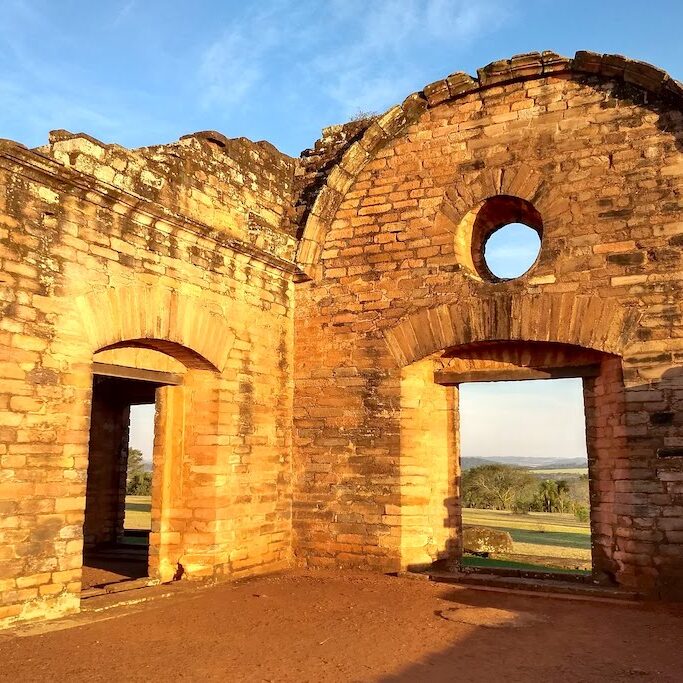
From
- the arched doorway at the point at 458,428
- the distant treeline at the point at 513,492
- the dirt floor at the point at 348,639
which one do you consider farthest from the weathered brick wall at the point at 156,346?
the distant treeline at the point at 513,492

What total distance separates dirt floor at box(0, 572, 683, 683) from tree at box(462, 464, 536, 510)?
30.5 meters

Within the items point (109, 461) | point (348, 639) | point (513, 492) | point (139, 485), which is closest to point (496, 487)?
point (513, 492)

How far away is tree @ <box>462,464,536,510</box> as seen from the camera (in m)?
35.8

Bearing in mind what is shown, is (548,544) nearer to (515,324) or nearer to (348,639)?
(515,324)

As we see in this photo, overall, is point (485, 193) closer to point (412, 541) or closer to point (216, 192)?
point (216, 192)

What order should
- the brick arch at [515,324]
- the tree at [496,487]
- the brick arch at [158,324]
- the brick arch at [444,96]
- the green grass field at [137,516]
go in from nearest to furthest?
the brick arch at [158,324], the brick arch at [515,324], the brick arch at [444,96], the green grass field at [137,516], the tree at [496,487]

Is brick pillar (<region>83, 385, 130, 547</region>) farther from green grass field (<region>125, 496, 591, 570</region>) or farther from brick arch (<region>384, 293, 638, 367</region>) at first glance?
brick arch (<region>384, 293, 638, 367</region>)

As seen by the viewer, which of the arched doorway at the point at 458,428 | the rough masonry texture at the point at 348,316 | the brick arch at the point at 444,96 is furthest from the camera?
the brick arch at the point at 444,96

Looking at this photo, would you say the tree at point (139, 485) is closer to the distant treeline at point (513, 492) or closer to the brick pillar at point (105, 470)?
the distant treeline at point (513, 492)

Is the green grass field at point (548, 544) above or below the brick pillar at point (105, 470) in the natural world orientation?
below

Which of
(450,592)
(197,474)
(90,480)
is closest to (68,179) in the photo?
(197,474)

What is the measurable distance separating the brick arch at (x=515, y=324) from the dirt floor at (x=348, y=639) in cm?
266

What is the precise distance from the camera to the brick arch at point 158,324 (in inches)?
230

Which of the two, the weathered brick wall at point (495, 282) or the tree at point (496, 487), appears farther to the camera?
the tree at point (496, 487)
